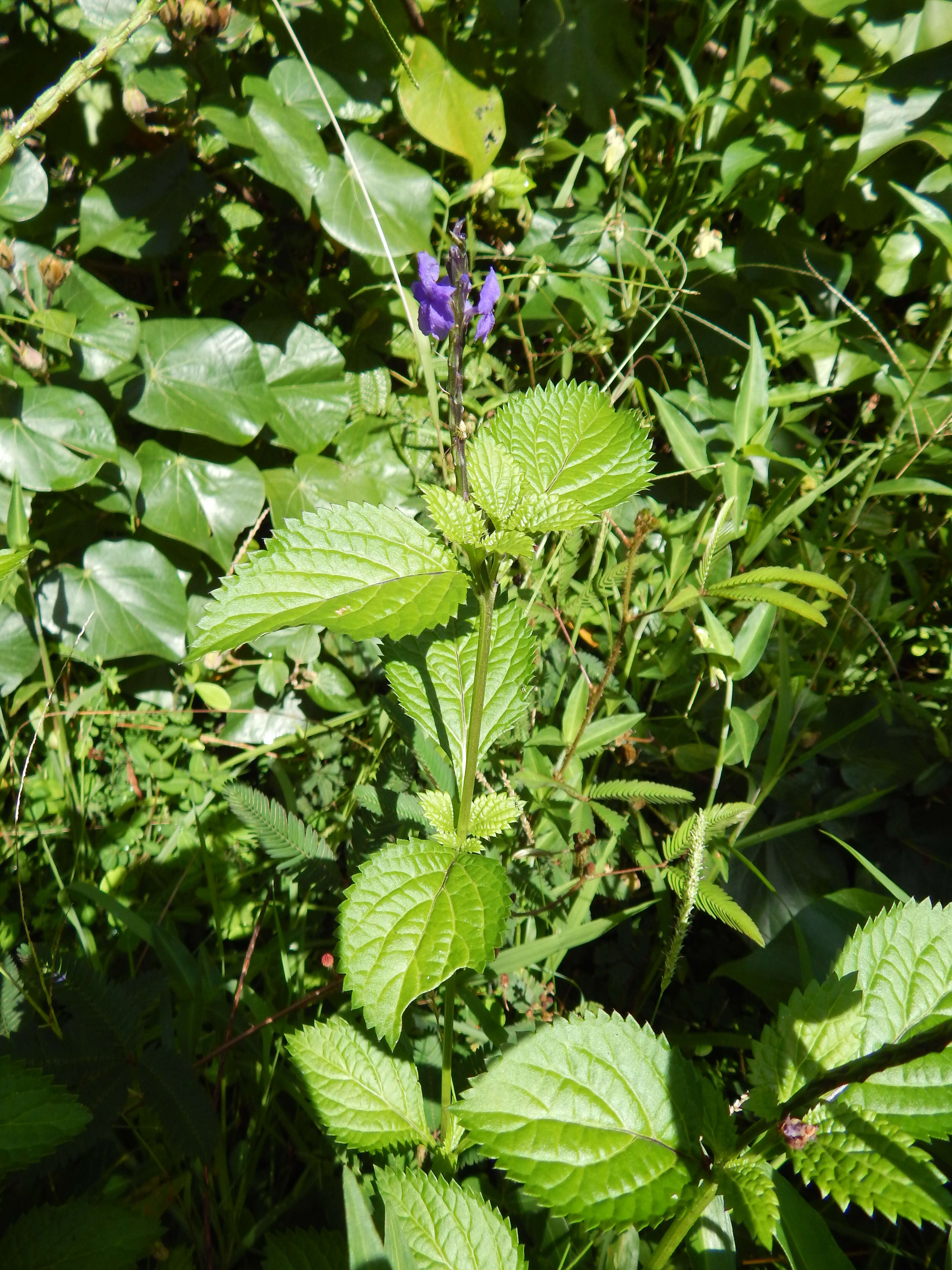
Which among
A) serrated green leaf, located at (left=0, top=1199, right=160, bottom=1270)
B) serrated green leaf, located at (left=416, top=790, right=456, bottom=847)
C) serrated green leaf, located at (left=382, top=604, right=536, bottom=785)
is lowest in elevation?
serrated green leaf, located at (left=0, top=1199, right=160, bottom=1270)

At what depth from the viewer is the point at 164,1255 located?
1088 mm

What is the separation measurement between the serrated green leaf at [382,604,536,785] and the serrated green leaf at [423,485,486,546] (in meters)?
0.21

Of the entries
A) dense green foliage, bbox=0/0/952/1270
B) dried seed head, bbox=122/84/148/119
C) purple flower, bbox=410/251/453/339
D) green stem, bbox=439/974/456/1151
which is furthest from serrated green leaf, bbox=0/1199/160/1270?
dried seed head, bbox=122/84/148/119

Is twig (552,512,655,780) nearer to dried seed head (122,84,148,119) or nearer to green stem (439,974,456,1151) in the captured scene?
green stem (439,974,456,1151)

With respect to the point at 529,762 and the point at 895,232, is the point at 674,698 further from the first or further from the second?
the point at 895,232

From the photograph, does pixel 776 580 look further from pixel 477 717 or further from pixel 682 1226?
pixel 682 1226

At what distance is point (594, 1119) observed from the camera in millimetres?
726

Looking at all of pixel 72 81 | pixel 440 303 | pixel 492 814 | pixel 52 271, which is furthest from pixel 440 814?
pixel 52 271

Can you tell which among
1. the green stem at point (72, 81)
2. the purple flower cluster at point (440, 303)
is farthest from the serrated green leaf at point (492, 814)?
the green stem at point (72, 81)

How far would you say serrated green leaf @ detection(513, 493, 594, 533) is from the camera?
2.36 feet

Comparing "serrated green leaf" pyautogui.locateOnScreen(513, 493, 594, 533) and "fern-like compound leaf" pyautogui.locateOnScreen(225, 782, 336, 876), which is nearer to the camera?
"serrated green leaf" pyautogui.locateOnScreen(513, 493, 594, 533)

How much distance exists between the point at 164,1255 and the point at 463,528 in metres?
1.08

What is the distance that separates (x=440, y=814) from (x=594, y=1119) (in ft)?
1.02

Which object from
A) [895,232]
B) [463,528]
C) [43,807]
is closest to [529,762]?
[463,528]
